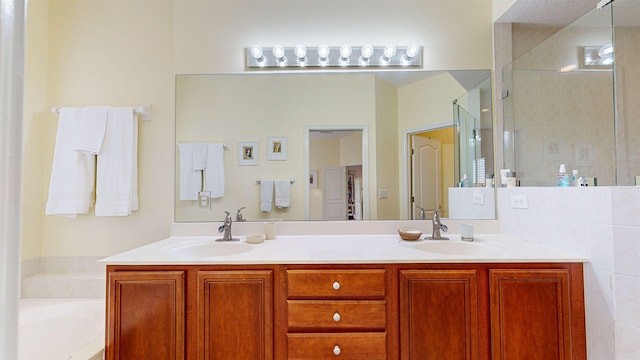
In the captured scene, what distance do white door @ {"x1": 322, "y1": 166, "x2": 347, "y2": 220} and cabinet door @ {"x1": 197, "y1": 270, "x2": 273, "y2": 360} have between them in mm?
757

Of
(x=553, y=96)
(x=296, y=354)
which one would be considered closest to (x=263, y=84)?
(x=296, y=354)

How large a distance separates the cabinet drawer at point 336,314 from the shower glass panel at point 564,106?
Result: 4.41 ft

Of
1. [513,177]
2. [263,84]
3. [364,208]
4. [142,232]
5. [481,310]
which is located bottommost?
[481,310]

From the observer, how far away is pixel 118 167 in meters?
2.01

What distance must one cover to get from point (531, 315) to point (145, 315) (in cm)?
182

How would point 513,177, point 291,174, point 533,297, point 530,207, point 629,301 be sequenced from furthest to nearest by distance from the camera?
point 291,174 → point 513,177 → point 530,207 → point 533,297 → point 629,301

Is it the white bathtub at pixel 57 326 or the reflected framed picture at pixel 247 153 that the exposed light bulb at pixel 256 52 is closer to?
the reflected framed picture at pixel 247 153

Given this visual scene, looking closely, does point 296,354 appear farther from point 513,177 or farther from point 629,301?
point 513,177

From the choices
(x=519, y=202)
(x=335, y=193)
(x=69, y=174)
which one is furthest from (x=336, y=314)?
(x=69, y=174)

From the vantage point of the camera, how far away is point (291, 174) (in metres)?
2.06

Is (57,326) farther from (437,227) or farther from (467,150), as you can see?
(467,150)

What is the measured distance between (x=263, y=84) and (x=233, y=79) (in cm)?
22

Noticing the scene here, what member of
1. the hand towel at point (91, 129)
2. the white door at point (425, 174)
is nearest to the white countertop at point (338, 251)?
the white door at point (425, 174)

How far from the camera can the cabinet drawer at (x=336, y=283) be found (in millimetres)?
1405
